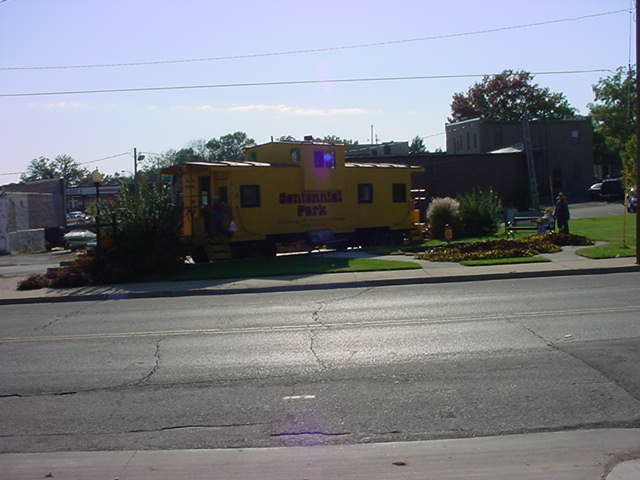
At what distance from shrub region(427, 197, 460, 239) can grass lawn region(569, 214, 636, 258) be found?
4805 mm

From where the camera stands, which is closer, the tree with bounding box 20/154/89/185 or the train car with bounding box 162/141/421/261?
the train car with bounding box 162/141/421/261

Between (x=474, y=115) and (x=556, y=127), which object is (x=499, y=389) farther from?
(x=474, y=115)

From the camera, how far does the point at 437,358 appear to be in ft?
27.3

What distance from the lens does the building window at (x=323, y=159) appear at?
80.5 ft

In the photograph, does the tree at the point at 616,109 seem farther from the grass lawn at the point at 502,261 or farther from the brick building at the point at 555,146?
the grass lawn at the point at 502,261

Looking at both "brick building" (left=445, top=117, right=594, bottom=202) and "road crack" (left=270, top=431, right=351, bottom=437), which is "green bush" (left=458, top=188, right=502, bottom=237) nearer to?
"road crack" (left=270, top=431, right=351, bottom=437)

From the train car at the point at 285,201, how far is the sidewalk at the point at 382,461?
1668 centimetres

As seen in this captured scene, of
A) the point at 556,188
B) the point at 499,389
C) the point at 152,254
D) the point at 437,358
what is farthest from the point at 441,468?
the point at 556,188

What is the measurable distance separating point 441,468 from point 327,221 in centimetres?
2015

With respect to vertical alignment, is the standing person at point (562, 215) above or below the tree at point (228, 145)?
below

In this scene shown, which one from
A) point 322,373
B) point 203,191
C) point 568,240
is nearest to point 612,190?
Result: point 568,240

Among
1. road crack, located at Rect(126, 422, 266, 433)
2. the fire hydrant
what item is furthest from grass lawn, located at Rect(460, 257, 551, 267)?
road crack, located at Rect(126, 422, 266, 433)

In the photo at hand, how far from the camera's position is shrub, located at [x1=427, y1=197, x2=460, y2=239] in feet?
94.1

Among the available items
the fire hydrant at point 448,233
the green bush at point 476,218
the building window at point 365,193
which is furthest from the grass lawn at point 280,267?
the green bush at point 476,218
